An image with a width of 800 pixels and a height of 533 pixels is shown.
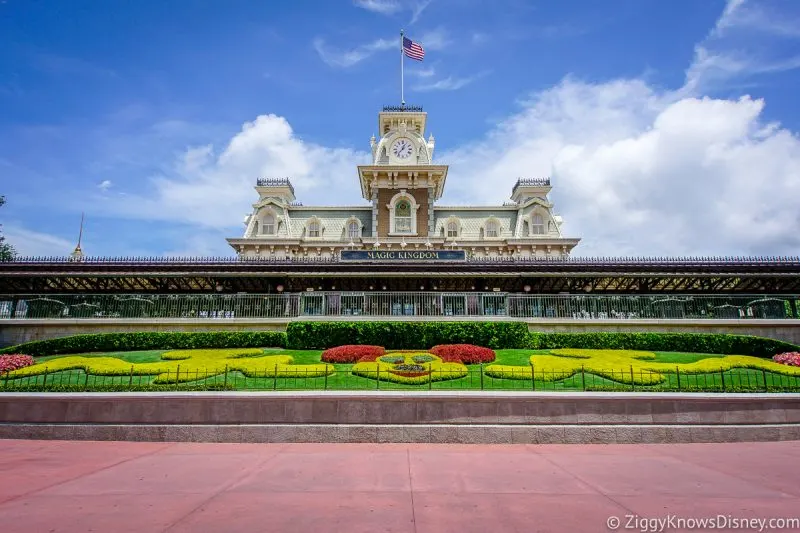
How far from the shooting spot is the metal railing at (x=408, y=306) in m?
22.1

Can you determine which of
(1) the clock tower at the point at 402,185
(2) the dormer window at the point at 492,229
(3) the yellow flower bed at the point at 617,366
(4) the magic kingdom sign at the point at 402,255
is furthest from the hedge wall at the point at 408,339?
(2) the dormer window at the point at 492,229

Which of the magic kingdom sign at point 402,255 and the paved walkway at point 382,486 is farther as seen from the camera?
the magic kingdom sign at point 402,255

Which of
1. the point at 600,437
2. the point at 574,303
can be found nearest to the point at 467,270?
the point at 574,303

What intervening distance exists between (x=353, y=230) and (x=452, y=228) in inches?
413

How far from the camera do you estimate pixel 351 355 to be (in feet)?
55.1

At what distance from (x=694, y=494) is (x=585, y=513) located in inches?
86.5

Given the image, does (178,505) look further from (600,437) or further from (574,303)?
(574,303)

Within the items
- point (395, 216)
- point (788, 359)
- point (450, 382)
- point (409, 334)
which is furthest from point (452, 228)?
point (450, 382)

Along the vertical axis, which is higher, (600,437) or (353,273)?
(353,273)

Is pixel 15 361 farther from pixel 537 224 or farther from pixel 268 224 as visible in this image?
pixel 537 224

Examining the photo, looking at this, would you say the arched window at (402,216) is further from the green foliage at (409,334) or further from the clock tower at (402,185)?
the green foliage at (409,334)

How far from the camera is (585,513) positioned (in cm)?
567

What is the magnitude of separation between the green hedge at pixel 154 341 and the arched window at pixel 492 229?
28898mm

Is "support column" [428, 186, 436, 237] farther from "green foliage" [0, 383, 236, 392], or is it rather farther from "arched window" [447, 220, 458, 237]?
"green foliage" [0, 383, 236, 392]
